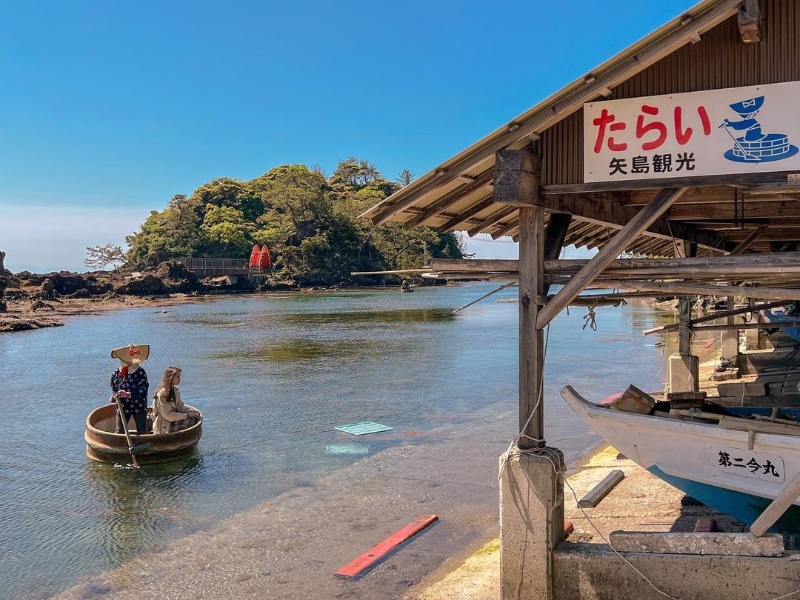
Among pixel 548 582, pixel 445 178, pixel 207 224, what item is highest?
pixel 207 224

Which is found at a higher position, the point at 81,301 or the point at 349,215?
the point at 349,215

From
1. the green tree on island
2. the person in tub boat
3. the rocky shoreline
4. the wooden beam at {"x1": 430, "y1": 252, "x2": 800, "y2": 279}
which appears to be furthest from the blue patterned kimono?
the green tree on island

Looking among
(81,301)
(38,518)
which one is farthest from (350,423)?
(81,301)

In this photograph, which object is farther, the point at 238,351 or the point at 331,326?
the point at 331,326

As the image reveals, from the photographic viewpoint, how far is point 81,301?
226ft

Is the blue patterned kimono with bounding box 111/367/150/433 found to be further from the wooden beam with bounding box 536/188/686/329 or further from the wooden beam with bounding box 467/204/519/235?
the wooden beam with bounding box 536/188/686/329

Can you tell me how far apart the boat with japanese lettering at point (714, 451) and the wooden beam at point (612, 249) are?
1393 millimetres

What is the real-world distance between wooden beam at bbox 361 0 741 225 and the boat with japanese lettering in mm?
2235

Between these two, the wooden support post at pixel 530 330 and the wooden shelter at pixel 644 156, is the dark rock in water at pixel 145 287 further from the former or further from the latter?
the wooden support post at pixel 530 330

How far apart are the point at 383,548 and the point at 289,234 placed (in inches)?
3697

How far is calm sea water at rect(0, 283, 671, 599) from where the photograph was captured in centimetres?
1029

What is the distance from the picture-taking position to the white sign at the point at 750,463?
18.2 ft

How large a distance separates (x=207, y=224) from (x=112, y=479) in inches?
3743

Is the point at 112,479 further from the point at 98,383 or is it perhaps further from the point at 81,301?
the point at 81,301
